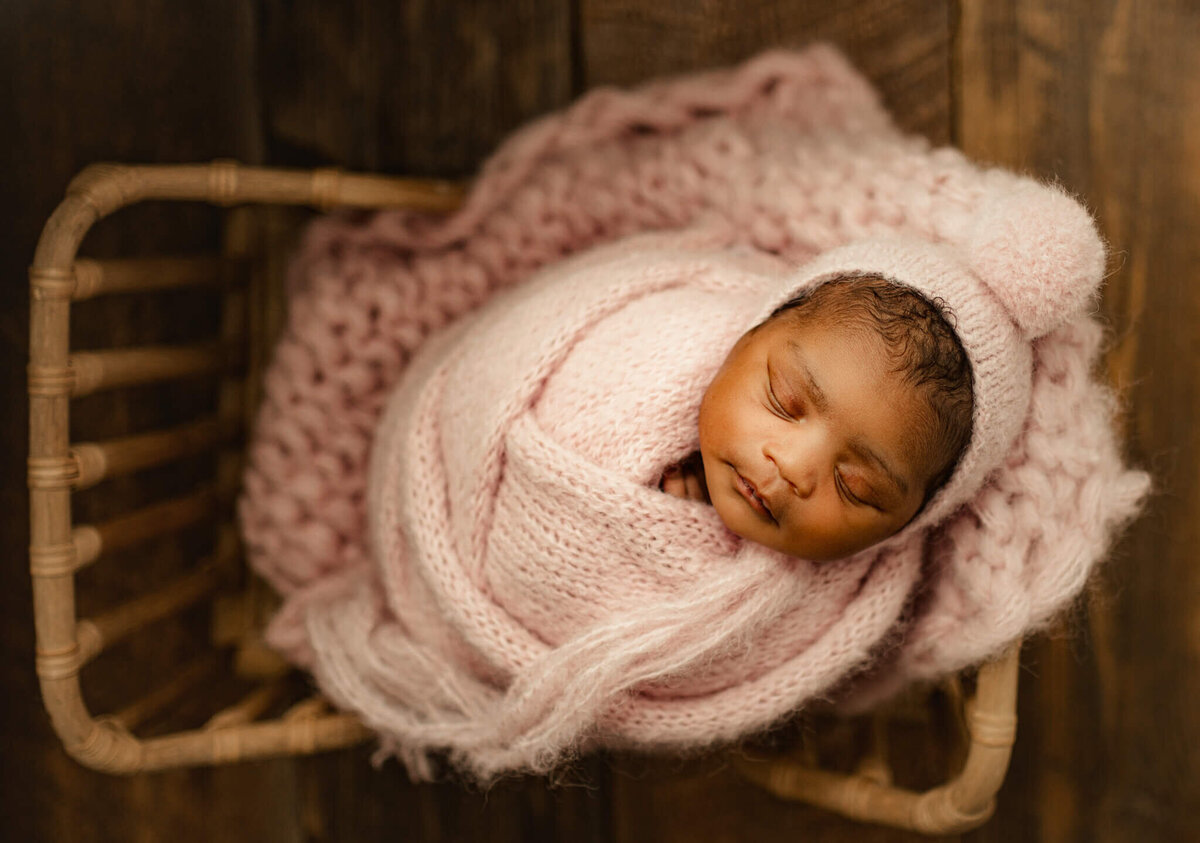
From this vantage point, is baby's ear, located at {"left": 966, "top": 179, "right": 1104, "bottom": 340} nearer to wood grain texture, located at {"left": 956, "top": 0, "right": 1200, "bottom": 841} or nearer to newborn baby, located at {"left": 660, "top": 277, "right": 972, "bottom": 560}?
newborn baby, located at {"left": 660, "top": 277, "right": 972, "bottom": 560}

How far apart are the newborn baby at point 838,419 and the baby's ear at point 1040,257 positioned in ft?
0.22

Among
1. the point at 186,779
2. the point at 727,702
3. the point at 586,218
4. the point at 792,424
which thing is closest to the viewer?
the point at 792,424

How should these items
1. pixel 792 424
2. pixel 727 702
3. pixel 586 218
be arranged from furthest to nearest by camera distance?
1. pixel 586 218
2. pixel 727 702
3. pixel 792 424

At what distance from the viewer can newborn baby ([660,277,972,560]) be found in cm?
72

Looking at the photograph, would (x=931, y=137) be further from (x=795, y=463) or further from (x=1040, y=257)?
(x=795, y=463)

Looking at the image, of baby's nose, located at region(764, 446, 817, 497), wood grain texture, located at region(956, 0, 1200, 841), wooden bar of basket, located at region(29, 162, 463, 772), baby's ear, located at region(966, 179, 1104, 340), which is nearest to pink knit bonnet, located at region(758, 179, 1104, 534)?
baby's ear, located at region(966, 179, 1104, 340)

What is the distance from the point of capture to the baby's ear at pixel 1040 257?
74cm

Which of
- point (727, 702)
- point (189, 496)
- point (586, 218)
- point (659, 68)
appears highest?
point (659, 68)

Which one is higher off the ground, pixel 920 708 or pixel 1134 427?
pixel 1134 427

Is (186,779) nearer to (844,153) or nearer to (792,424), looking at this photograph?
(792,424)

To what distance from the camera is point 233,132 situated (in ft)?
3.74

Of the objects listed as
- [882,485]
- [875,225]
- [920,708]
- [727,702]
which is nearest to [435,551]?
[727,702]

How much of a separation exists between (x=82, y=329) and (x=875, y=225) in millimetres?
812

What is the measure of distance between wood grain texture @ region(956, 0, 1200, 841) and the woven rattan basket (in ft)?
1.13
